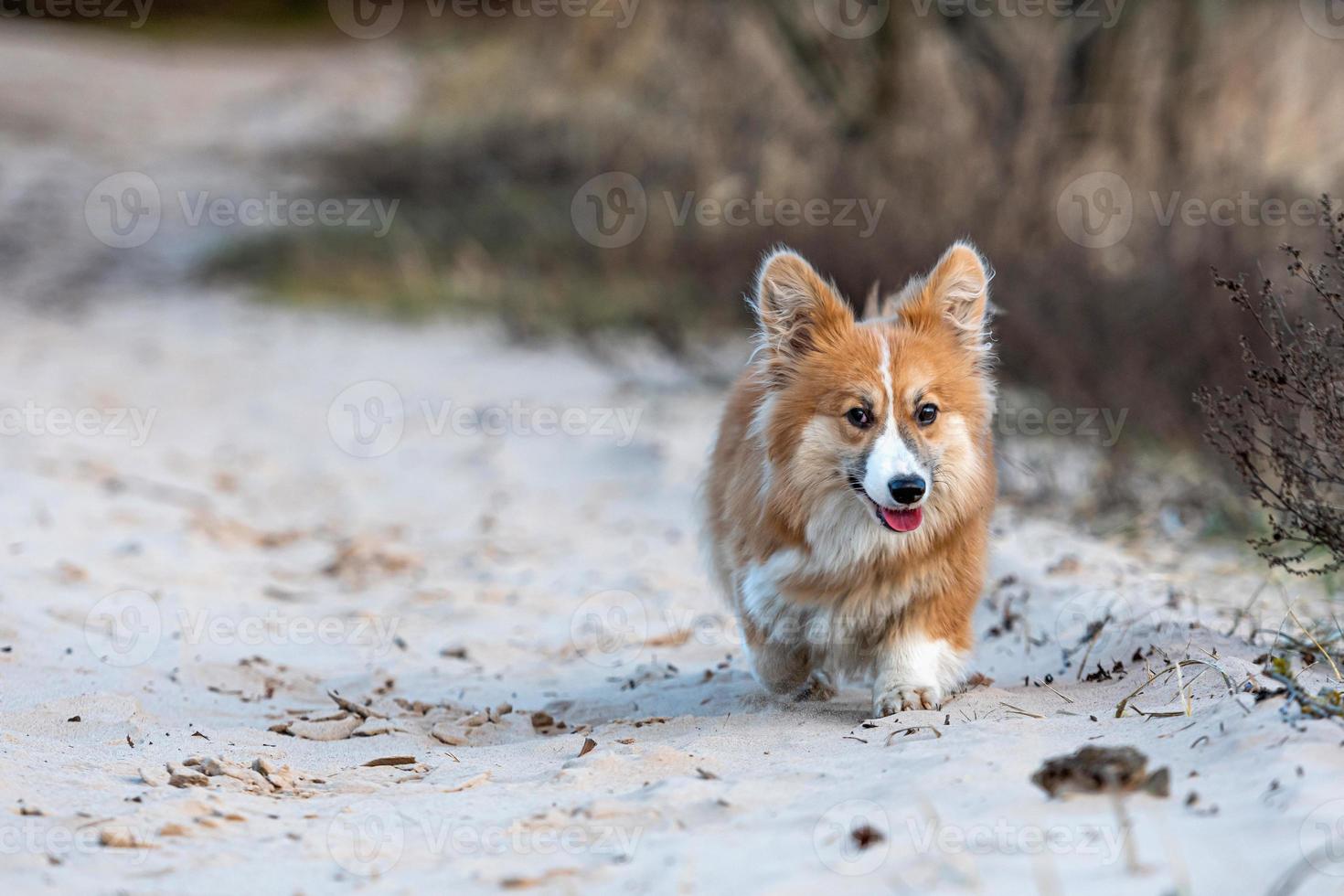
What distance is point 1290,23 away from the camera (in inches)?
462

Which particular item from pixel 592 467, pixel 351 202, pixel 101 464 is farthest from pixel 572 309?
pixel 351 202

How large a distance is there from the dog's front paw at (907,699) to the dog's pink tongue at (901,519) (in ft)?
1.71

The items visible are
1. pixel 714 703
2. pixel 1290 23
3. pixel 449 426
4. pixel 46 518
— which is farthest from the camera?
pixel 1290 23

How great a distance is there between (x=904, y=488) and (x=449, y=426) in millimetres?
7219

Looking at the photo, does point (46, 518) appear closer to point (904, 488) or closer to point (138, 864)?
point (138, 864)

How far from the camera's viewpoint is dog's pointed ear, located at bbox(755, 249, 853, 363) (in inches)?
186

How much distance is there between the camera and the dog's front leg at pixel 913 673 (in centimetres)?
445
